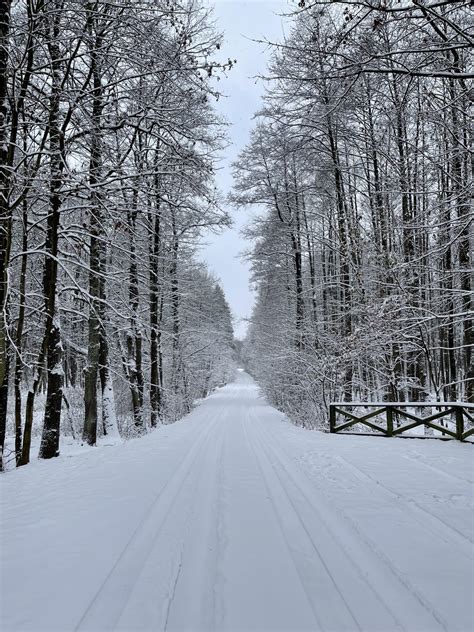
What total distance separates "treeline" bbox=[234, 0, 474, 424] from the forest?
11 centimetres

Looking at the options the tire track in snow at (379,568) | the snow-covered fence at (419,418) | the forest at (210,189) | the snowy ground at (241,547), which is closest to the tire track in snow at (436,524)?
the snowy ground at (241,547)

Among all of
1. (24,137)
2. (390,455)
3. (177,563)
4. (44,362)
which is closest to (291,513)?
(177,563)

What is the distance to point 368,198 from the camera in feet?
44.7

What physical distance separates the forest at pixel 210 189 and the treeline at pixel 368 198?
0.11 meters

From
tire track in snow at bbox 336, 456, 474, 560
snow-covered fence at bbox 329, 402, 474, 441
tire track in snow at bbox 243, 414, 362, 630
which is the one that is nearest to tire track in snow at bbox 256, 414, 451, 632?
tire track in snow at bbox 243, 414, 362, 630

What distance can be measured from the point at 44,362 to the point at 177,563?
21.1 ft

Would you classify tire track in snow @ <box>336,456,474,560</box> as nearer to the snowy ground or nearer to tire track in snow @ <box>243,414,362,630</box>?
the snowy ground

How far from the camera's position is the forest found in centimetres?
593

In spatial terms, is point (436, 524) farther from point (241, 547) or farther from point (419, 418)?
point (419, 418)

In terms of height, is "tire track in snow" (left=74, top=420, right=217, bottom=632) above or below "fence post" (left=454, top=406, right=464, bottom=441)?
below

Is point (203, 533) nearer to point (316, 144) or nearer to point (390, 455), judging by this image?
point (390, 455)

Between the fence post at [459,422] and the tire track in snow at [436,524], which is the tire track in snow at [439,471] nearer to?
the tire track in snow at [436,524]

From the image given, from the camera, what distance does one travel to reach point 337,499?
4.89 meters

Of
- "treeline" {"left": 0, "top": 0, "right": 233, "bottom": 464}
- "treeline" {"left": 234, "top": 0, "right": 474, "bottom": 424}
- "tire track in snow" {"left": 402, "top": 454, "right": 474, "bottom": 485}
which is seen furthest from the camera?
"treeline" {"left": 0, "top": 0, "right": 233, "bottom": 464}
